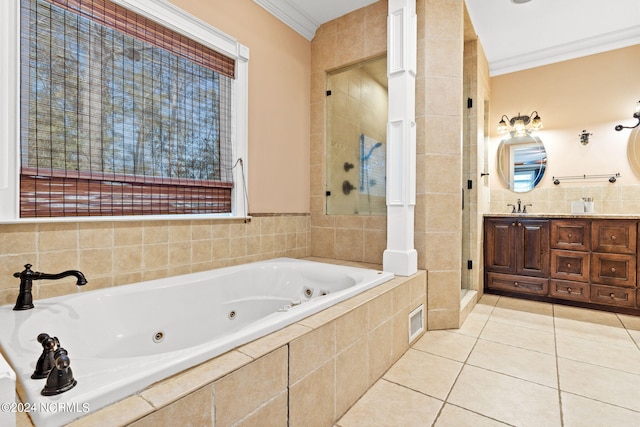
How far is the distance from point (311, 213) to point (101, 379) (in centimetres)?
233

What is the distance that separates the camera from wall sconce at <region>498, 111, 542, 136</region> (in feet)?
11.7

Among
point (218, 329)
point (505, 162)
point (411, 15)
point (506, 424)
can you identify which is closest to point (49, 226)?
→ point (218, 329)

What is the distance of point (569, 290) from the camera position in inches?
118

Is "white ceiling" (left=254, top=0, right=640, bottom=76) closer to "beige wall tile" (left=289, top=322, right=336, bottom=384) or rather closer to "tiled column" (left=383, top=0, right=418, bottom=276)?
"tiled column" (left=383, top=0, right=418, bottom=276)

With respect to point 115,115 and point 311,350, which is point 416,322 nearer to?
point 311,350

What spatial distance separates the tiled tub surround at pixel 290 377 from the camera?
2.56 feet

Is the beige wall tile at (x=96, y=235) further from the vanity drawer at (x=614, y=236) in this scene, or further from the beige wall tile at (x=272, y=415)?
the vanity drawer at (x=614, y=236)

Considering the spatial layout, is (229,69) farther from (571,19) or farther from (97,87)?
(571,19)

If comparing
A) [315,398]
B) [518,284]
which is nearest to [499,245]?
[518,284]

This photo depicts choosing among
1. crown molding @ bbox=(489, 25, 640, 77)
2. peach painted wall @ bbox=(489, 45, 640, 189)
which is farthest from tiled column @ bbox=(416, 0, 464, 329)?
peach painted wall @ bbox=(489, 45, 640, 189)

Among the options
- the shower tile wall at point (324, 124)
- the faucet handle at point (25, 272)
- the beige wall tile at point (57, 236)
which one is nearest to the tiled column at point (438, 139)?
the shower tile wall at point (324, 124)

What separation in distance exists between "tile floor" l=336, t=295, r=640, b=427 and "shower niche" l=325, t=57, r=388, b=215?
48.1 inches

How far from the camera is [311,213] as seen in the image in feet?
9.95

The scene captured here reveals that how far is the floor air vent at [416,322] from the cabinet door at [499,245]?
1516mm
